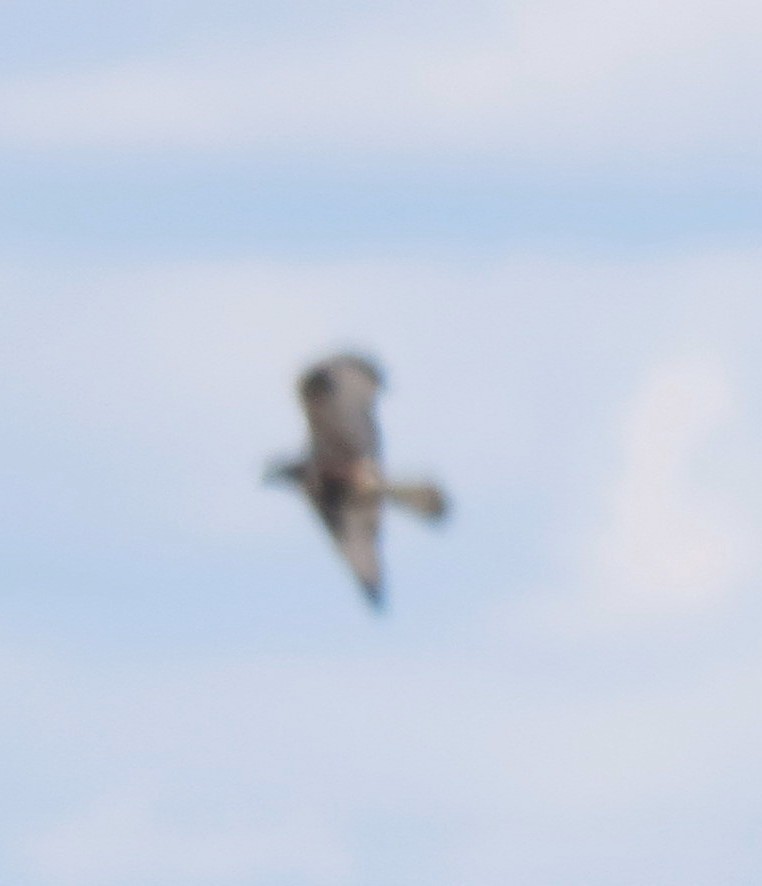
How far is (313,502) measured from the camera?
1900 inches

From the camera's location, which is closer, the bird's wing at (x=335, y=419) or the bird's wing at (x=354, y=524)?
the bird's wing at (x=354, y=524)

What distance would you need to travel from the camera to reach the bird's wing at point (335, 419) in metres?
49.0

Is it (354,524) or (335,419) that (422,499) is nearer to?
(354,524)

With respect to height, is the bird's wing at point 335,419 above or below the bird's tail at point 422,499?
above

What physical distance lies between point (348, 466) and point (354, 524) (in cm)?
173

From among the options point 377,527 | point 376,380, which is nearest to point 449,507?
point 377,527

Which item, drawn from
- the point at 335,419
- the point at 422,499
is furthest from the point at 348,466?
the point at 422,499

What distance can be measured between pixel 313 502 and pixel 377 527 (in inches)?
65.2

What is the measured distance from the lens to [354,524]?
156 ft

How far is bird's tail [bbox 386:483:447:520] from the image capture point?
45750mm

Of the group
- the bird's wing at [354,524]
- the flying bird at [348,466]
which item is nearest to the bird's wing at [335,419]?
the flying bird at [348,466]

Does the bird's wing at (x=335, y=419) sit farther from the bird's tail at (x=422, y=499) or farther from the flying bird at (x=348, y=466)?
the bird's tail at (x=422, y=499)

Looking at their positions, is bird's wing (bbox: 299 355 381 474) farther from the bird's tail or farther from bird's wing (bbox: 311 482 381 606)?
the bird's tail

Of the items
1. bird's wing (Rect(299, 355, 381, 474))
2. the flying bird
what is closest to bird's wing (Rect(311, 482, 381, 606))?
the flying bird
